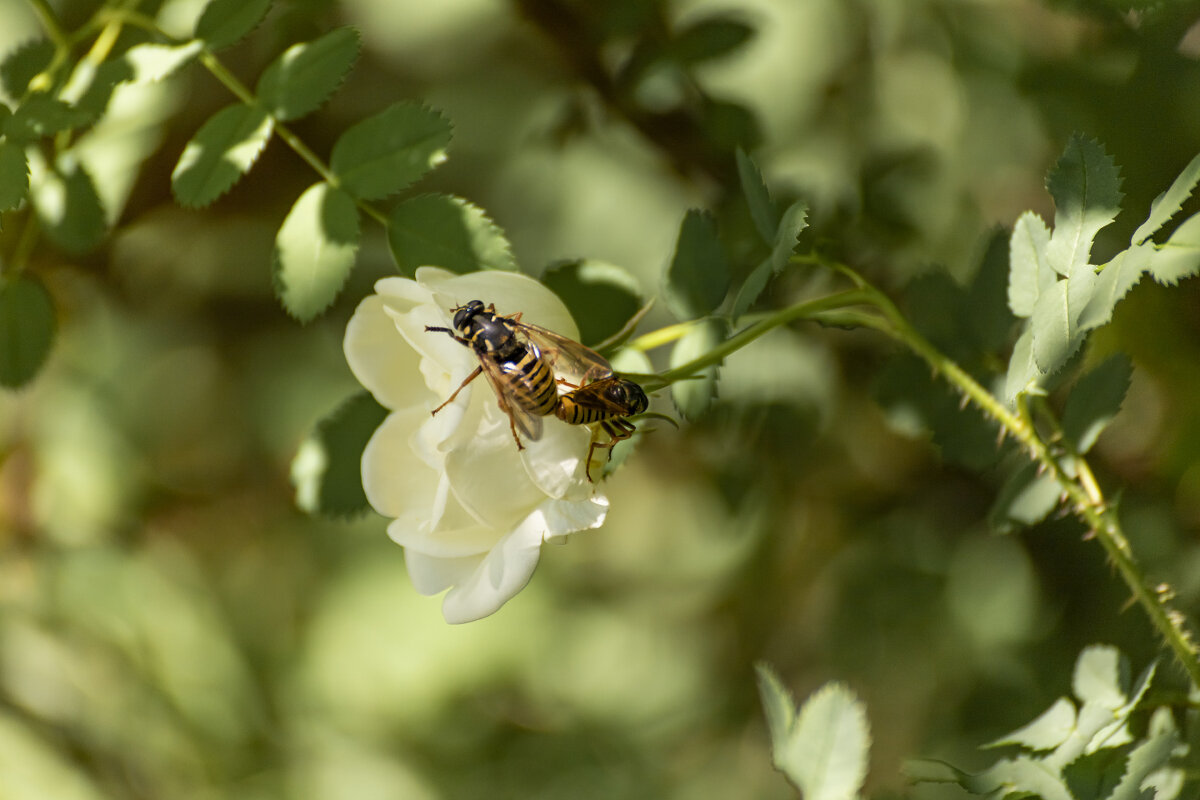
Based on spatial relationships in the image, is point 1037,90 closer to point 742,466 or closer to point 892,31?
point 892,31

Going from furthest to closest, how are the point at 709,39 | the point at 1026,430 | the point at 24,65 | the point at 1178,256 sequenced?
the point at 709,39, the point at 24,65, the point at 1026,430, the point at 1178,256

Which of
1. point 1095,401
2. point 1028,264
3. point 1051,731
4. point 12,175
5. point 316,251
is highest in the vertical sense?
point 12,175

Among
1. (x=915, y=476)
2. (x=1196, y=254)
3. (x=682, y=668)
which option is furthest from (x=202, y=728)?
(x=1196, y=254)

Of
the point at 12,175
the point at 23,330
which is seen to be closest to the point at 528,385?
the point at 12,175

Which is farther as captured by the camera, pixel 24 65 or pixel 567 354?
pixel 24 65

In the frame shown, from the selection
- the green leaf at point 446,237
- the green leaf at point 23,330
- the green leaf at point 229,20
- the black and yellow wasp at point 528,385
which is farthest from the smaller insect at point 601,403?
the green leaf at point 23,330

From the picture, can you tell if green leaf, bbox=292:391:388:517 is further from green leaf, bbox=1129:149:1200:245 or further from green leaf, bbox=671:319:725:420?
green leaf, bbox=1129:149:1200:245

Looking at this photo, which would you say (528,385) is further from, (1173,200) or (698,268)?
(1173,200)

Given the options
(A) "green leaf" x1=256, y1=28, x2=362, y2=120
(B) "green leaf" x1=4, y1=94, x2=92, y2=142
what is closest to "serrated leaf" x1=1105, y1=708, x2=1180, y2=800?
(A) "green leaf" x1=256, y1=28, x2=362, y2=120
